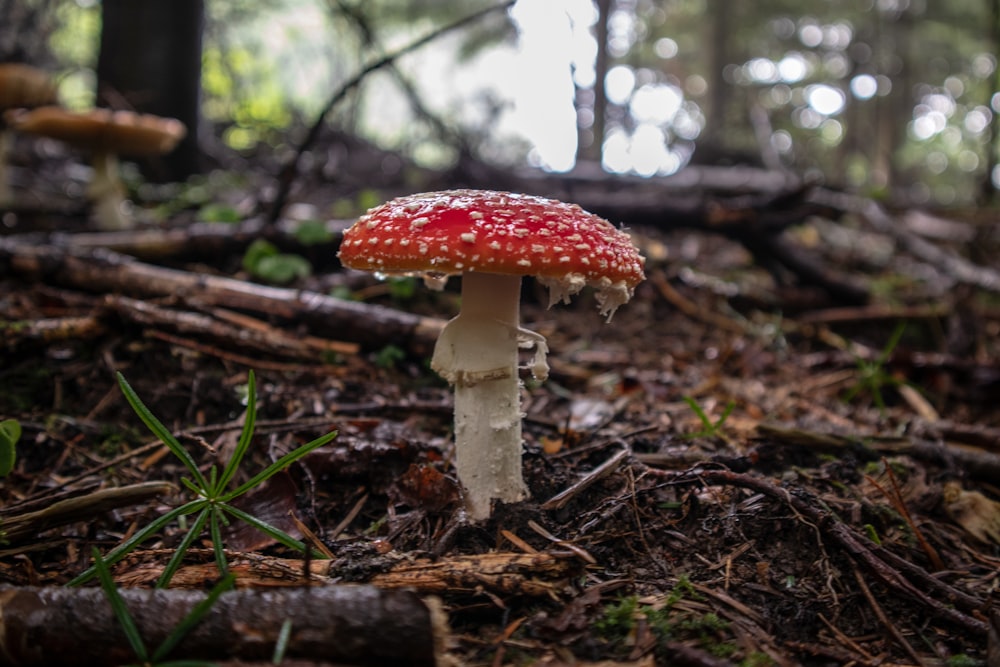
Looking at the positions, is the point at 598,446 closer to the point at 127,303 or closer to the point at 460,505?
the point at 460,505

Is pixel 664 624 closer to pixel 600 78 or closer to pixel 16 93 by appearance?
pixel 16 93

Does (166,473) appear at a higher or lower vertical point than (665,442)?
lower

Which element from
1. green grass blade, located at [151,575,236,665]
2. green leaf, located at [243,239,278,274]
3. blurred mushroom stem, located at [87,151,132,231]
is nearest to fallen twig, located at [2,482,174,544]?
green grass blade, located at [151,575,236,665]

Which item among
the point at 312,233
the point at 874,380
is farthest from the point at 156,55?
the point at 874,380

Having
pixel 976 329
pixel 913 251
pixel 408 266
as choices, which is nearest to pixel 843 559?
pixel 408 266

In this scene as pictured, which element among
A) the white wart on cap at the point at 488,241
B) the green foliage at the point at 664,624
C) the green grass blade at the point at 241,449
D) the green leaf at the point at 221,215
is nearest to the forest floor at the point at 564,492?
the green foliage at the point at 664,624

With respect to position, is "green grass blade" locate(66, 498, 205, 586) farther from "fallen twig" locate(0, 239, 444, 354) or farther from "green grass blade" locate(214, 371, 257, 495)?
"fallen twig" locate(0, 239, 444, 354)
